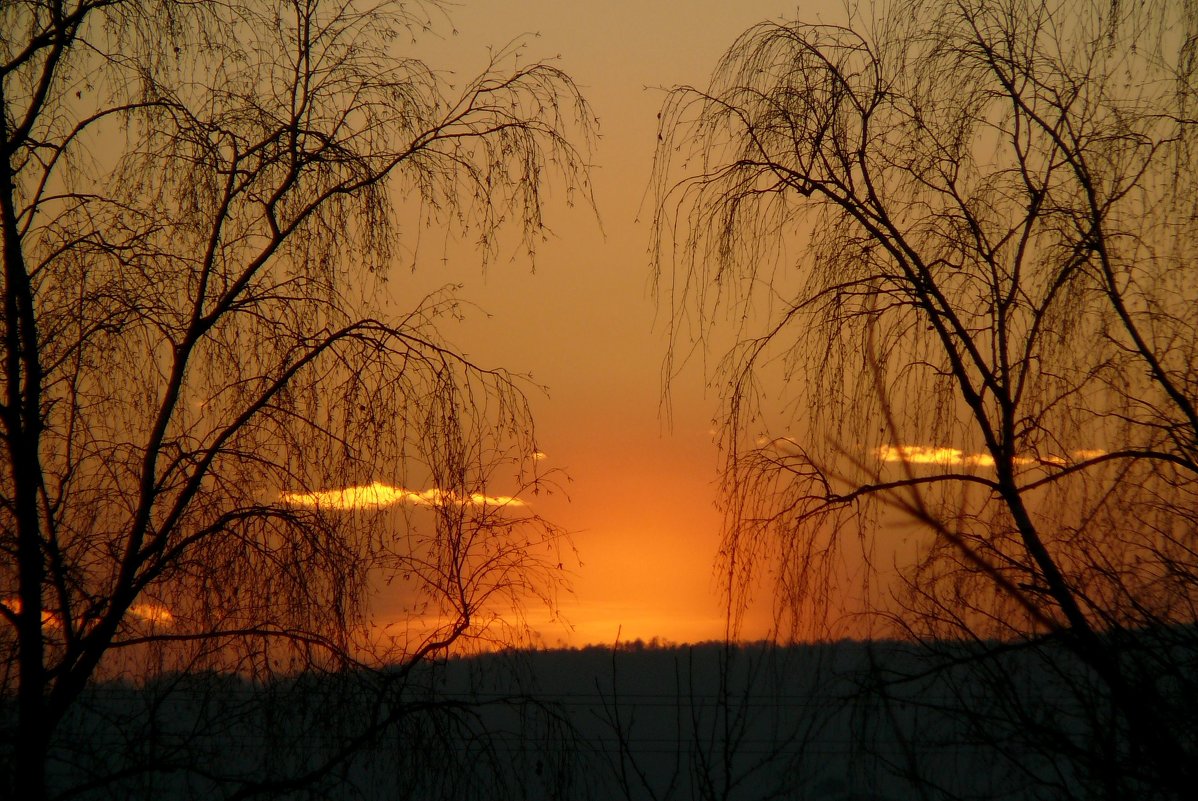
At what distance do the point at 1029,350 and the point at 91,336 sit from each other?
4130 millimetres

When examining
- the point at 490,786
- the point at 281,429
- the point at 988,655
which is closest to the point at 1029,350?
the point at 988,655

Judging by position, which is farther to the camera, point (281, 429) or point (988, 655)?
point (281, 429)

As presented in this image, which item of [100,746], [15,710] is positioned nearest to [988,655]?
[100,746]

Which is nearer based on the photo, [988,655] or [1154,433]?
[988,655]

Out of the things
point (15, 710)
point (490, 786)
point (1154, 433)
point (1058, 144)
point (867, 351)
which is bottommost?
point (490, 786)

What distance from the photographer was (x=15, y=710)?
4.76 m

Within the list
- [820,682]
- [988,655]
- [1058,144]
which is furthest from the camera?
[1058,144]

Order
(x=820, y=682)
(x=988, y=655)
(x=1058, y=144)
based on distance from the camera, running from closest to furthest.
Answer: (x=988, y=655)
(x=820, y=682)
(x=1058, y=144)

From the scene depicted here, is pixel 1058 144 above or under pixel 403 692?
above

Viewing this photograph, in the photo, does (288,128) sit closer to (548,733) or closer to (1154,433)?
(548,733)

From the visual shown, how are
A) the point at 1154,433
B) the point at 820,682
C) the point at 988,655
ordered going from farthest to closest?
the point at 1154,433 → the point at 820,682 → the point at 988,655

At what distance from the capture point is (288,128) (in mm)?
5121

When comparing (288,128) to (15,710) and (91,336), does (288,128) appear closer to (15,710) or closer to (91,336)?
(91,336)

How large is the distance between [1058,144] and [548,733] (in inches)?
137
